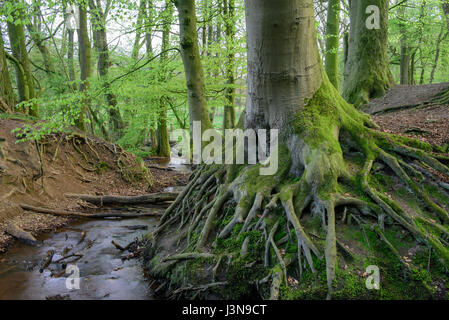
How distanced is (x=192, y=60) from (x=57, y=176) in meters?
4.82

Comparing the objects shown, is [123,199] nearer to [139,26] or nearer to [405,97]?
[139,26]

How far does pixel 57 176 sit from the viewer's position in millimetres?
8469

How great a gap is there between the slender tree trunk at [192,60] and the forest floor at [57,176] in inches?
132

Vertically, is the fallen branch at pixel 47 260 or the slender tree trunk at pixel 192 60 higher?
the slender tree trunk at pixel 192 60

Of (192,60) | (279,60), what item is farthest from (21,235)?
(279,60)

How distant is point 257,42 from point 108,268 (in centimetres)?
417

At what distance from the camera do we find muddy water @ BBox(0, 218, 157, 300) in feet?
14.0

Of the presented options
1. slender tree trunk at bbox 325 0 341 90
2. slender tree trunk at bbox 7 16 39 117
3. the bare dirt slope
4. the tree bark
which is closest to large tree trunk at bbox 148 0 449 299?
the tree bark

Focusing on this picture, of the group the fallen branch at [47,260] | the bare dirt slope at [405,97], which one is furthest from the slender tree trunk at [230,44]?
the fallen branch at [47,260]

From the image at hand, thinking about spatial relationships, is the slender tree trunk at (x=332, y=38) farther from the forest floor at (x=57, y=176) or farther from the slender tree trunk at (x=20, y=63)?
the slender tree trunk at (x=20, y=63)

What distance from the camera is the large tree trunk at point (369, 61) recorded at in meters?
8.95

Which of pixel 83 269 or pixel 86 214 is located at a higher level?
pixel 86 214

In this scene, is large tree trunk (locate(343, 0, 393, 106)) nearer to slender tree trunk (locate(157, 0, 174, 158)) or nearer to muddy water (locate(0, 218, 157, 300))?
slender tree trunk (locate(157, 0, 174, 158))

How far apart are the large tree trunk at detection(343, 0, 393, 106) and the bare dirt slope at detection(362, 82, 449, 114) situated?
363 millimetres
